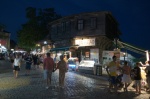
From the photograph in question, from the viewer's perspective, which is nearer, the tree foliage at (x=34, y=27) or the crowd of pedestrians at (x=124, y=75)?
the crowd of pedestrians at (x=124, y=75)

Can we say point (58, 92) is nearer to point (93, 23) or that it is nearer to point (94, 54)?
point (94, 54)

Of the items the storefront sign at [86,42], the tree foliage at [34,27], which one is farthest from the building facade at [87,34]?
the tree foliage at [34,27]

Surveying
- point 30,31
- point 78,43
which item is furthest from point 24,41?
point 78,43

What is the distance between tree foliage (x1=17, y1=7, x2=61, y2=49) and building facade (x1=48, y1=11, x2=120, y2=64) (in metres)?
18.6

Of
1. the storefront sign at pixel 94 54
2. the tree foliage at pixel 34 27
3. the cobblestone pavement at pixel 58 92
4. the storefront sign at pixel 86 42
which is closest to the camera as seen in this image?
the cobblestone pavement at pixel 58 92

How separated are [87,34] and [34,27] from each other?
25943 mm

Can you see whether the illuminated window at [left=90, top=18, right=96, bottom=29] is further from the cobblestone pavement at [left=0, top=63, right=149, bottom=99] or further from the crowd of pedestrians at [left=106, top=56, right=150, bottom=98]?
the crowd of pedestrians at [left=106, top=56, right=150, bottom=98]

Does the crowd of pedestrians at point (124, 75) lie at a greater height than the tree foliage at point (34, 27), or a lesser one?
lesser

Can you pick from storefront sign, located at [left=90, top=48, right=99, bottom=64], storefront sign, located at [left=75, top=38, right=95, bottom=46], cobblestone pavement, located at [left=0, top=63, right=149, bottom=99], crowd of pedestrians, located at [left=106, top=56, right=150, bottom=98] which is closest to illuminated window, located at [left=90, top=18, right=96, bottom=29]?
storefront sign, located at [left=75, top=38, right=95, bottom=46]

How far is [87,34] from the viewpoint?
4150 cm

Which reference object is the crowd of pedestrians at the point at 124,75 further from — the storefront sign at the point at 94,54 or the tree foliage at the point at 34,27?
the tree foliage at the point at 34,27

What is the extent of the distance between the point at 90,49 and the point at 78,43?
110 inches

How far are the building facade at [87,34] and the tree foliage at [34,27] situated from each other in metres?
18.6

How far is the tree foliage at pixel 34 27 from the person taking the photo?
64188 mm
